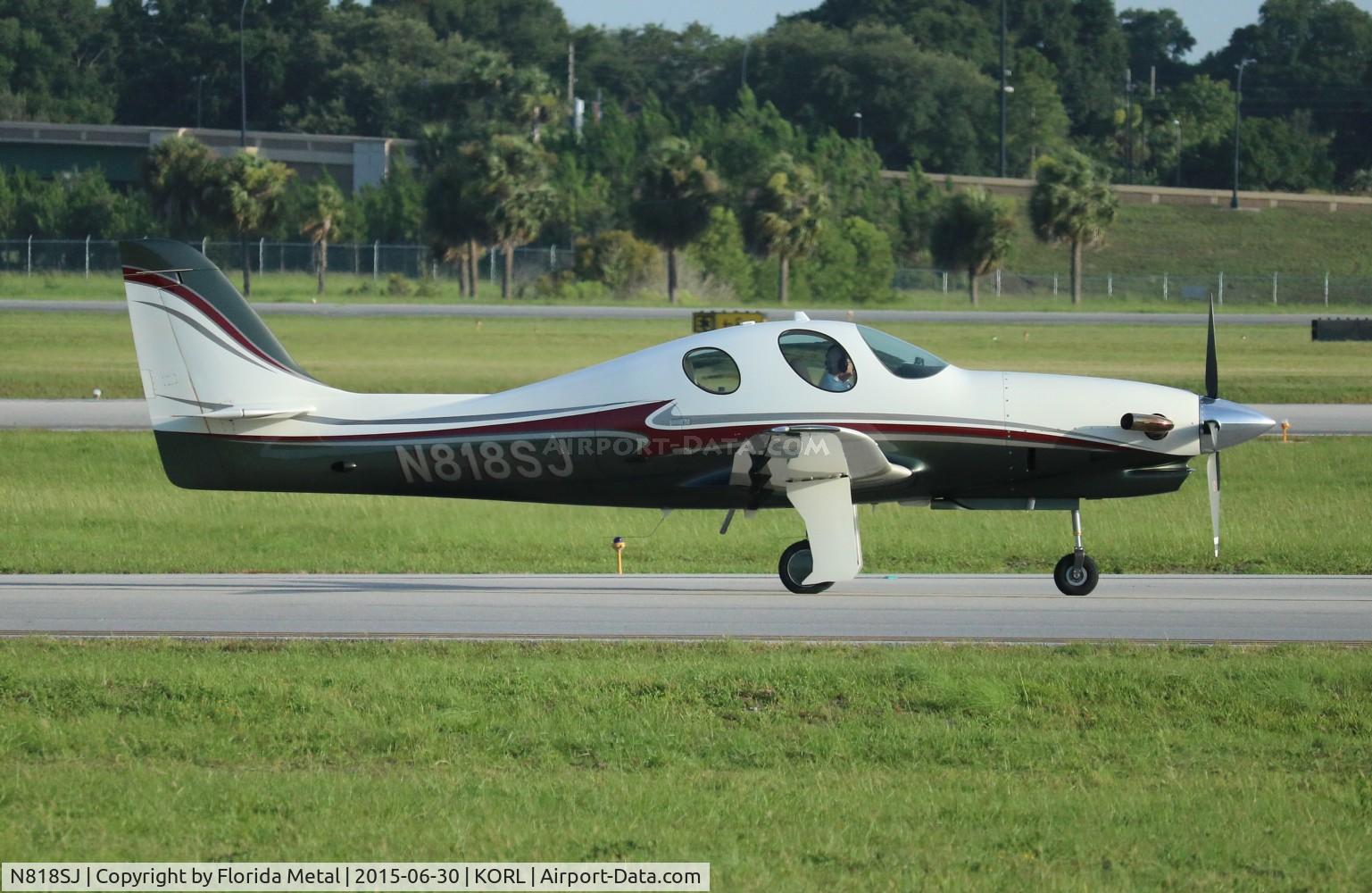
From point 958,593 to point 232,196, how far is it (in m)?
73.2

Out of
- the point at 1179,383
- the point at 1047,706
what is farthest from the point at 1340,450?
the point at 1047,706

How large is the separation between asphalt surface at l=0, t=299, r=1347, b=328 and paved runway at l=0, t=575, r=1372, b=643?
47714mm

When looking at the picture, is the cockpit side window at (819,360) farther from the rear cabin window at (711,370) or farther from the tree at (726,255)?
the tree at (726,255)

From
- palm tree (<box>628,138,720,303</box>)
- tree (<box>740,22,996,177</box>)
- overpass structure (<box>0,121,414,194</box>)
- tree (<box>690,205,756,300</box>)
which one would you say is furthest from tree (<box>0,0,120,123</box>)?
tree (<box>690,205,756,300</box>)

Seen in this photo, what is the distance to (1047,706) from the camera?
36.3ft

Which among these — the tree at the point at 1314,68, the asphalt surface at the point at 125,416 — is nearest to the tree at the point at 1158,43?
the tree at the point at 1314,68

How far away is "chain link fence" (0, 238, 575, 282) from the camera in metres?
89.4

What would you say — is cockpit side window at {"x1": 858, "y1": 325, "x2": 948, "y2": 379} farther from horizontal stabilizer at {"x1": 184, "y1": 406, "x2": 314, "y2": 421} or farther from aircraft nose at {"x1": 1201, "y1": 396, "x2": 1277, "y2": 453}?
horizontal stabilizer at {"x1": 184, "y1": 406, "x2": 314, "y2": 421}

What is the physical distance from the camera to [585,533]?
2095 centimetres

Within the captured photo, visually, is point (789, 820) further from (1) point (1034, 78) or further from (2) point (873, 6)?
(2) point (873, 6)

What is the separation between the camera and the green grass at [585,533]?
60.7 feet

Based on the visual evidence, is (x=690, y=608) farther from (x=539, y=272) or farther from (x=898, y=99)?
(x=898, y=99)

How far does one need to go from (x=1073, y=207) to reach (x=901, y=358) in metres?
76.3

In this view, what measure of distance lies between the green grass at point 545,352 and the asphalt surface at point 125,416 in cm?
182
